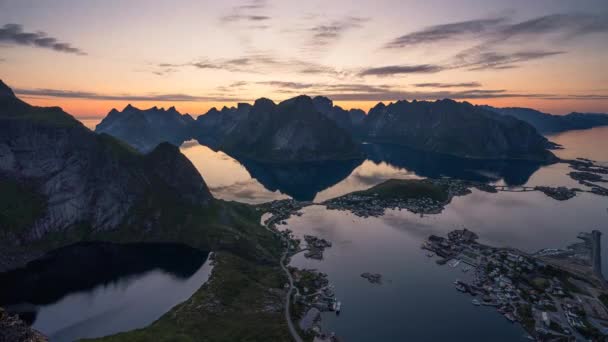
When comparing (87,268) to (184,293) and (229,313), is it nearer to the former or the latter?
(184,293)

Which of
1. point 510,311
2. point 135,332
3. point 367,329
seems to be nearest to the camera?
point 135,332

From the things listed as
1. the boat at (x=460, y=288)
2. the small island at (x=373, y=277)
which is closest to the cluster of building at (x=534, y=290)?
the boat at (x=460, y=288)

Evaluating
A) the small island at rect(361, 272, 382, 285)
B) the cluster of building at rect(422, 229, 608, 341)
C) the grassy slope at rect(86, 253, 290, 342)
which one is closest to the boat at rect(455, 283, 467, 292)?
the cluster of building at rect(422, 229, 608, 341)

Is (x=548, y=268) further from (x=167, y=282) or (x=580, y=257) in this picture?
(x=167, y=282)

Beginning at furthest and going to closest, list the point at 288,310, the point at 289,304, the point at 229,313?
the point at 289,304, the point at 288,310, the point at 229,313

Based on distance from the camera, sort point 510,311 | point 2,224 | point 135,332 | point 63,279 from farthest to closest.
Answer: point 2,224 → point 63,279 → point 510,311 → point 135,332

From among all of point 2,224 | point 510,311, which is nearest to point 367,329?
point 510,311

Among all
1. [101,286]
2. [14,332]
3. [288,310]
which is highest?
[14,332]

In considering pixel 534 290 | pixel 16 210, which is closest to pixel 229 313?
pixel 534 290
